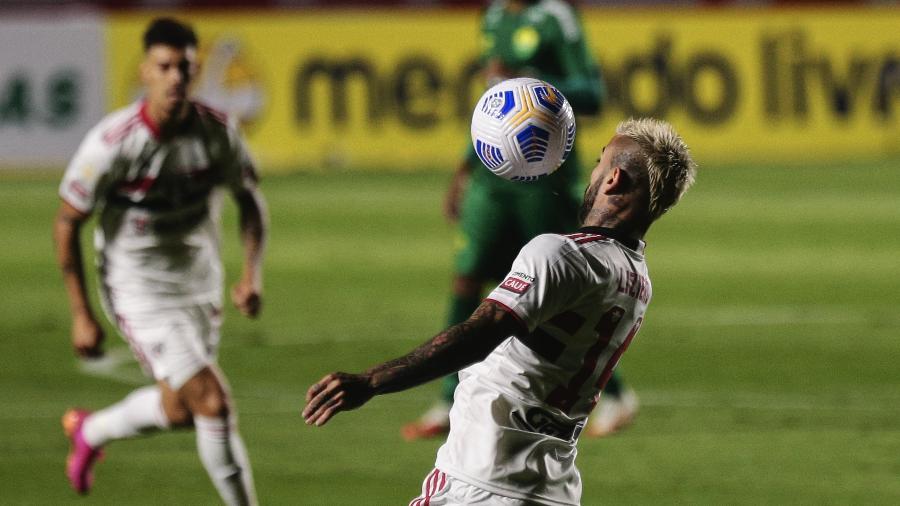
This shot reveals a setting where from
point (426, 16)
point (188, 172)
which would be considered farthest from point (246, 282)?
point (426, 16)

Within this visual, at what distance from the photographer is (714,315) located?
12.3 meters

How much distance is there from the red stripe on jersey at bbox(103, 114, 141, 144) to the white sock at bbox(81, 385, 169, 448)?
3.33 feet

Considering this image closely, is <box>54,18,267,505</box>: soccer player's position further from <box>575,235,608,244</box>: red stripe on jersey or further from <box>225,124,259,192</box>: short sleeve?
<box>575,235,608,244</box>: red stripe on jersey

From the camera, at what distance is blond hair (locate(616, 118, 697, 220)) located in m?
4.26

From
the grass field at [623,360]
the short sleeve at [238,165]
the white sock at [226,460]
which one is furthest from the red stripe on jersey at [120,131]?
the grass field at [623,360]

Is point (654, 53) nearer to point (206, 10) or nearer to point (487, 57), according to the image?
point (206, 10)

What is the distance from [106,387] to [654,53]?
45.3ft

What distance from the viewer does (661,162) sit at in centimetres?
426

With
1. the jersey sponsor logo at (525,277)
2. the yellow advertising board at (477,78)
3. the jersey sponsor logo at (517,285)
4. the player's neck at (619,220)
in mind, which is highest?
the player's neck at (619,220)

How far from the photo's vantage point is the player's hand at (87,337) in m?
6.30

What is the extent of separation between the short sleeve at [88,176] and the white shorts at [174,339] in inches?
21.0

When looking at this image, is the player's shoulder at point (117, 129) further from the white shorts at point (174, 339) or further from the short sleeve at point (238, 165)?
the white shorts at point (174, 339)

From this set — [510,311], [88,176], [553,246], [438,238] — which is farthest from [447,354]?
[438,238]

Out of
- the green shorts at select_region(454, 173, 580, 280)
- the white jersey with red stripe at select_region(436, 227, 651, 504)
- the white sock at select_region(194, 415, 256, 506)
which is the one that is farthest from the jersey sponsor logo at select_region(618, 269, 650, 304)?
the green shorts at select_region(454, 173, 580, 280)
